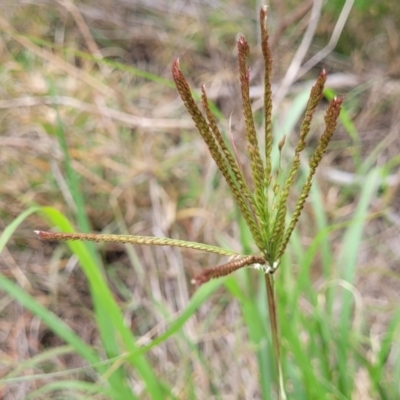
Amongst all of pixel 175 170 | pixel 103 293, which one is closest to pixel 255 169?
pixel 103 293

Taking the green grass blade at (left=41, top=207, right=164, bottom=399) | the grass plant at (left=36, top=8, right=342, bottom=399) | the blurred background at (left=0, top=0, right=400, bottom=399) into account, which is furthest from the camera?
the blurred background at (left=0, top=0, right=400, bottom=399)

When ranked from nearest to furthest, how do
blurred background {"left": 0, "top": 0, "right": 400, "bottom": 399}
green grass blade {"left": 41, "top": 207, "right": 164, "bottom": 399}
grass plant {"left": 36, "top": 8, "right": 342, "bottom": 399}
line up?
grass plant {"left": 36, "top": 8, "right": 342, "bottom": 399}
green grass blade {"left": 41, "top": 207, "right": 164, "bottom": 399}
blurred background {"left": 0, "top": 0, "right": 400, "bottom": 399}

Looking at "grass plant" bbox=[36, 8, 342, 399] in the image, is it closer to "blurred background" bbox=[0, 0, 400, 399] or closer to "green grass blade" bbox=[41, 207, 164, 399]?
"green grass blade" bbox=[41, 207, 164, 399]

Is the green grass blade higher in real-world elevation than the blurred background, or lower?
lower

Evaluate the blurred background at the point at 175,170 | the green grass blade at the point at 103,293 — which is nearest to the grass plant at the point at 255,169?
the green grass blade at the point at 103,293

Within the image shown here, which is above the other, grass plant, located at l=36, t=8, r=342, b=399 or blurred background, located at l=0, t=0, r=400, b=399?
blurred background, located at l=0, t=0, r=400, b=399

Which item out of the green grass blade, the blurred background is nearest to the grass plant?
the green grass blade

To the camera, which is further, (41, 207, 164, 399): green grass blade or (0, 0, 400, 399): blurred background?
(0, 0, 400, 399): blurred background

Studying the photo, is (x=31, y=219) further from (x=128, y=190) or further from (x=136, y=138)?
(x=136, y=138)

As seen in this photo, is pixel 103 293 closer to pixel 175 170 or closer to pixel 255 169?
pixel 255 169
